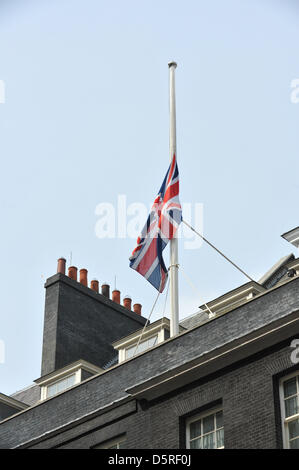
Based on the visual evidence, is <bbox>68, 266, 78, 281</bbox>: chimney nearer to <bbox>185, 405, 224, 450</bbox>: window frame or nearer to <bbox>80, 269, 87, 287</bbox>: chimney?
<bbox>80, 269, 87, 287</bbox>: chimney

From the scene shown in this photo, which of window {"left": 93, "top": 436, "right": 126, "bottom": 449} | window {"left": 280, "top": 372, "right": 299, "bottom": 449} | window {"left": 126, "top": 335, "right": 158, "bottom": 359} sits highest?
window {"left": 126, "top": 335, "right": 158, "bottom": 359}

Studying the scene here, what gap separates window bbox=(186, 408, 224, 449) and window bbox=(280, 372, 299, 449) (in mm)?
1726

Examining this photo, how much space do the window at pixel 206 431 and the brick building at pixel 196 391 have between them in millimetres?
26

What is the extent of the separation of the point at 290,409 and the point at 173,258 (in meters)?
7.37

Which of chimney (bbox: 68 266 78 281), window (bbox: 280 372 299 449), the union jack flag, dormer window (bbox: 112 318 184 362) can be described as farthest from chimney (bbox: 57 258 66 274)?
window (bbox: 280 372 299 449)

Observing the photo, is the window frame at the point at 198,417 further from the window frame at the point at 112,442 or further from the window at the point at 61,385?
the window at the point at 61,385

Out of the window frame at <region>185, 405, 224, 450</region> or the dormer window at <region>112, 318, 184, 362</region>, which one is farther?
the dormer window at <region>112, 318, 184, 362</region>

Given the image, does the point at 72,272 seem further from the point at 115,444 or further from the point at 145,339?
the point at 115,444

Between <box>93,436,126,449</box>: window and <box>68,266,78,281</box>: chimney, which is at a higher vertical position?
<box>68,266,78,281</box>: chimney

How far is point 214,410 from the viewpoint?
93.9ft

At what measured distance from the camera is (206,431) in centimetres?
2852

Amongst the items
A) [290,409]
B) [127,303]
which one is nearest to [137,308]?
[127,303]

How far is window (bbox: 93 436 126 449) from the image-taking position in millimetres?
30244
